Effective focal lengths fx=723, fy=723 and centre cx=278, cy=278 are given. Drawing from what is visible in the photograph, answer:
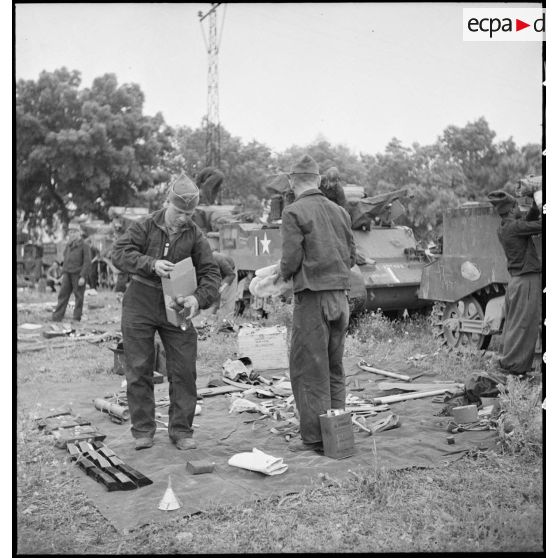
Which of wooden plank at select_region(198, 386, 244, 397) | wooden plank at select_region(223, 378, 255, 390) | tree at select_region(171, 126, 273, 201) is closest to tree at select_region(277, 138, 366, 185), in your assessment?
tree at select_region(171, 126, 273, 201)

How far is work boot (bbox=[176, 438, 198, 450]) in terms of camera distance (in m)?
5.19

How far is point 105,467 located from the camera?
468 cm

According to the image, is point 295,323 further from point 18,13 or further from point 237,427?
point 18,13

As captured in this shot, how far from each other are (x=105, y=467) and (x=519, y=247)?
14.3ft

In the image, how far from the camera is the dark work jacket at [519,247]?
680cm

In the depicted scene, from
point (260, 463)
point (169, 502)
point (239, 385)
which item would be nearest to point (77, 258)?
point (239, 385)

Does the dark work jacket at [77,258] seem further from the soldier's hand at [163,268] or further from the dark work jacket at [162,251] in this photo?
the soldier's hand at [163,268]

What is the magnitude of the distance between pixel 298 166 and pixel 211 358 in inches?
173

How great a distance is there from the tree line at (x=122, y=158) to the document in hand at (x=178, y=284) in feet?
23.2

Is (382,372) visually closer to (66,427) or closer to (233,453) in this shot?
(233,453)

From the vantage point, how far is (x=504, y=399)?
508cm

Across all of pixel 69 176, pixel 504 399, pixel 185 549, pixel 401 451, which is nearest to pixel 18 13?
pixel 185 549

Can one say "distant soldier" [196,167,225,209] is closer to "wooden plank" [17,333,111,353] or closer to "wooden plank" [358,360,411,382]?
"wooden plank" [17,333,111,353]

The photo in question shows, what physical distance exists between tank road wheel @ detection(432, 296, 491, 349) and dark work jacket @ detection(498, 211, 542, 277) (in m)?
1.93
